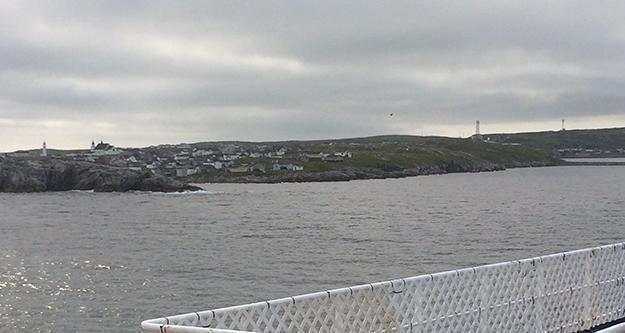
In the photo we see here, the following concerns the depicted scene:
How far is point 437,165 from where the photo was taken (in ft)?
595

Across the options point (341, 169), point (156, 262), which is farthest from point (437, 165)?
point (156, 262)

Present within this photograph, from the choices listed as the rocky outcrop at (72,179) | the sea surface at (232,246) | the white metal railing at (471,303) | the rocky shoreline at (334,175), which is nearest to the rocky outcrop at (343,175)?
the rocky shoreline at (334,175)

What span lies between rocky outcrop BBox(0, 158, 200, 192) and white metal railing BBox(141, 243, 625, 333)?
3694 inches

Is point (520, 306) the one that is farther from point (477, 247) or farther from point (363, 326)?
point (477, 247)

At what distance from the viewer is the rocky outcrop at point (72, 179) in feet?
347

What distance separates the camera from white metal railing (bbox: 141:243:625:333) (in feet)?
28.5

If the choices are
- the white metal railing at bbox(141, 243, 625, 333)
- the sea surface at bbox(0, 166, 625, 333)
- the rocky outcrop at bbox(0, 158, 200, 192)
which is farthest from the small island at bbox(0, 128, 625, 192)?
the white metal railing at bbox(141, 243, 625, 333)

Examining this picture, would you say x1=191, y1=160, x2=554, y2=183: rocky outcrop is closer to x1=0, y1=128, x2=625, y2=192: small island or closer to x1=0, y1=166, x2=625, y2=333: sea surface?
x1=0, y1=128, x2=625, y2=192: small island

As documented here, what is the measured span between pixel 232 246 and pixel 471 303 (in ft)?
99.6

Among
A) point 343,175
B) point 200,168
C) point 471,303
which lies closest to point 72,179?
point 200,168

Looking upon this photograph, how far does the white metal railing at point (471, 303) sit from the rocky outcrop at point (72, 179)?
93835 millimetres

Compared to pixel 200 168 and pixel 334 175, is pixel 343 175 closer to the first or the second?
pixel 334 175

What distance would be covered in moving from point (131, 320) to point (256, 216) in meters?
39.7

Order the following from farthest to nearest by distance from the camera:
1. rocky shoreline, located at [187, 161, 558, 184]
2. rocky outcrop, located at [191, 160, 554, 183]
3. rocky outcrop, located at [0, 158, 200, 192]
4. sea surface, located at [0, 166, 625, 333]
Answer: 1. rocky outcrop, located at [191, 160, 554, 183]
2. rocky shoreline, located at [187, 161, 558, 184]
3. rocky outcrop, located at [0, 158, 200, 192]
4. sea surface, located at [0, 166, 625, 333]
